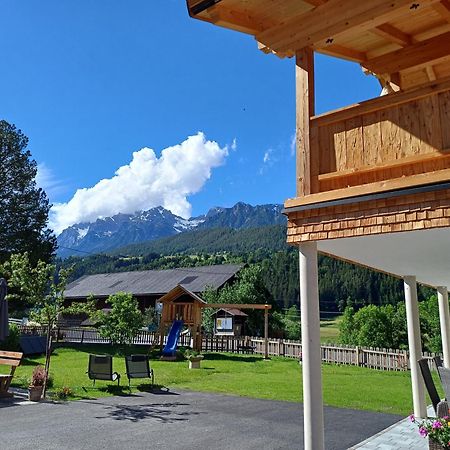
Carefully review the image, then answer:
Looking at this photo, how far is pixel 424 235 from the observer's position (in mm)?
5324

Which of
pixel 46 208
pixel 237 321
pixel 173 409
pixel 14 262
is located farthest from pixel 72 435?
pixel 46 208

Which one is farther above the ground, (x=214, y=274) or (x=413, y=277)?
(x=214, y=274)

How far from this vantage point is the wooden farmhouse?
487 cm

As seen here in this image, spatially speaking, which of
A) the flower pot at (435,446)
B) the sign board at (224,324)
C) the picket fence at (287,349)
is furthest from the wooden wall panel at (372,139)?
the sign board at (224,324)

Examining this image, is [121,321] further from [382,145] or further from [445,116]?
[445,116]

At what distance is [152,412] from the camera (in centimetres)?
934

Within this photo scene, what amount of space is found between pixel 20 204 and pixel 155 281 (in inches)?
742

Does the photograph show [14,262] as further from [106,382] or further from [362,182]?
[362,182]

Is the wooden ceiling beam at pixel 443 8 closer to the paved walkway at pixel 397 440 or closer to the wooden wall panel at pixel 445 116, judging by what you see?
the wooden wall panel at pixel 445 116

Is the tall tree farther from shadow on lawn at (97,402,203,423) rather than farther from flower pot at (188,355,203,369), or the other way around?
shadow on lawn at (97,402,203,423)

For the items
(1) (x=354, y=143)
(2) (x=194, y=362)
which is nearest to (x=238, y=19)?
(1) (x=354, y=143)

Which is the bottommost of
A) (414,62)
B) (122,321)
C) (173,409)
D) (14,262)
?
(173,409)

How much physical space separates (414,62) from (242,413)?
7.27 meters

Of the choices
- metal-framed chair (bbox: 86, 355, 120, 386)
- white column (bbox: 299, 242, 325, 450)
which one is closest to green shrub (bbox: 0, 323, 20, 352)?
metal-framed chair (bbox: 86, 355, 120, 386)
